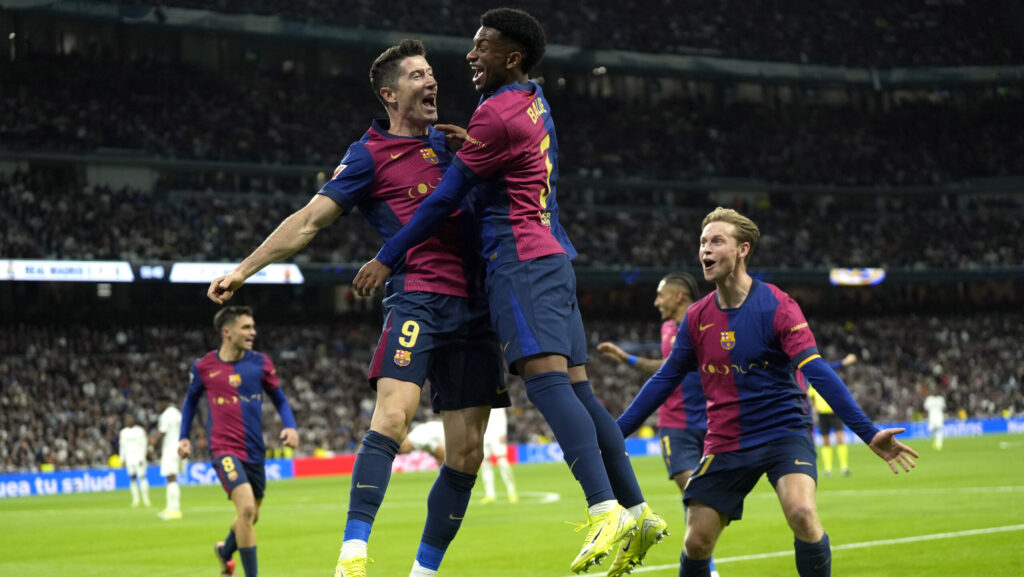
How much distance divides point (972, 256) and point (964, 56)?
11.2 metres

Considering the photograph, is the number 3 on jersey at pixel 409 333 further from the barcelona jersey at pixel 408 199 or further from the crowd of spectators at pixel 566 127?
the crowd of spectators at pixel 566 127

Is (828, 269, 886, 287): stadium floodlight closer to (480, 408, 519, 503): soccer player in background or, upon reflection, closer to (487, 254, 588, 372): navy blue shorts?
(480, 408, 519, 503): soccer player in background

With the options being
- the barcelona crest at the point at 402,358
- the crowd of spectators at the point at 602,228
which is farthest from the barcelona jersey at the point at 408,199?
the crowd of spectators at the point at 602,228

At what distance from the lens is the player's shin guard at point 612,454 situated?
250 inches

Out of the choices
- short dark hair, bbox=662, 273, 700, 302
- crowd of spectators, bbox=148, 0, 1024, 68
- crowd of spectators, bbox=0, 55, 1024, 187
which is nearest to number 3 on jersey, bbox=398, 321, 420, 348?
short dark hair, bbox=662, 273, 700, 302

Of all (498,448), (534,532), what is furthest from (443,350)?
→ (498,448)

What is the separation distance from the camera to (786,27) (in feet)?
206

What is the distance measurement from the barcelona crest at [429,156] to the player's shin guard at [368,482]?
1561mm

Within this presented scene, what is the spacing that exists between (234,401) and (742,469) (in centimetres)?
695

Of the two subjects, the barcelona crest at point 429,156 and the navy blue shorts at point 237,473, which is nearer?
the barcelona crest at point 429,156

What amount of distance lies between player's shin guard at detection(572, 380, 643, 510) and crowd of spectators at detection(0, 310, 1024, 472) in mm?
31320

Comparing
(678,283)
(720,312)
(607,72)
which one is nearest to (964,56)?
(607,72)

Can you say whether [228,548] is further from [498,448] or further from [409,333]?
[498,448]

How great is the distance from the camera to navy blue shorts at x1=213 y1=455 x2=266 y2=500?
40.9 feet
